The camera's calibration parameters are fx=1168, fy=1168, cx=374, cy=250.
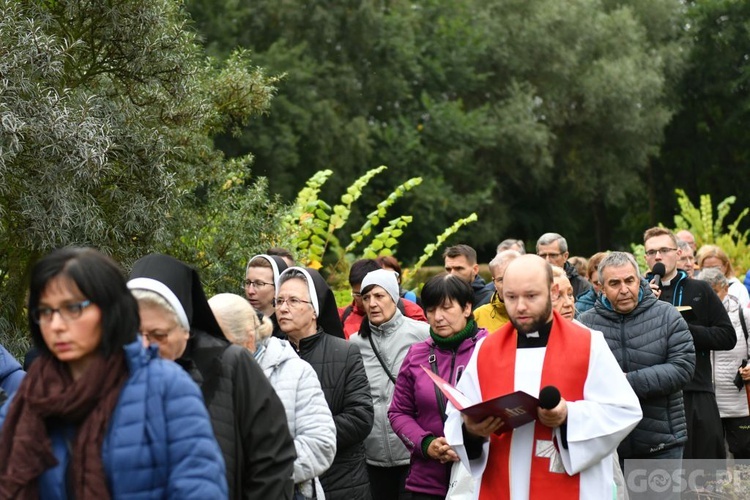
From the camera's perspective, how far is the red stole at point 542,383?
5.45 m

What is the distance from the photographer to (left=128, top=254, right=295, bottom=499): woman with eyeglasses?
4426 mm

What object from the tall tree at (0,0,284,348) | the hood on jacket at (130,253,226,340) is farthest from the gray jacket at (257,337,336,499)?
the tall tree at (0,0,284,348)

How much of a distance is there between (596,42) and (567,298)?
3219 centimetres

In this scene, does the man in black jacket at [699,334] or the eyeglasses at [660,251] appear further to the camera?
the eyeglasses at [660,251]

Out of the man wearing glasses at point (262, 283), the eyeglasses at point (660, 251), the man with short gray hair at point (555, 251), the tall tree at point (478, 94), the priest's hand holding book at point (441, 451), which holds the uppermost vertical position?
the tall tree at point (478, 94)

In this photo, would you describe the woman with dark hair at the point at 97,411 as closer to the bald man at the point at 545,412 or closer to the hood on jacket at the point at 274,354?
the hood on jacket at the point at 274,354

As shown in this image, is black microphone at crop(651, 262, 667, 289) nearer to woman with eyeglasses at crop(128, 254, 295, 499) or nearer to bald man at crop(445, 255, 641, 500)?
bald man at crop(445, 255, 641, 500)

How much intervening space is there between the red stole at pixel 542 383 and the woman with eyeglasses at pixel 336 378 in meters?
1.14

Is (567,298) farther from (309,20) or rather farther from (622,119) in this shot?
(622,119)

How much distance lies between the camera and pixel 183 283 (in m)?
4.46

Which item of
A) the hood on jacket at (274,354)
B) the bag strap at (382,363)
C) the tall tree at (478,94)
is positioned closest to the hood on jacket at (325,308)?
the bag strap at (382,363)

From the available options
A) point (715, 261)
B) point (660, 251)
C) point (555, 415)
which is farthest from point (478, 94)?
point (555, 415)

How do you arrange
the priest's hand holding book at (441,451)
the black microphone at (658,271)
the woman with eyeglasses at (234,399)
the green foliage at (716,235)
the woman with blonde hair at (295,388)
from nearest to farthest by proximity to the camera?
1. the woman with eyeglasses at (234,399)
2. the woman with blonde hair at (295,388)
3. the priest's hand holding book at (441,451)
4. the black microphone at (658,271)
5. the green foliage at (716,235)

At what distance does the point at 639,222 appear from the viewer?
1930 inches
